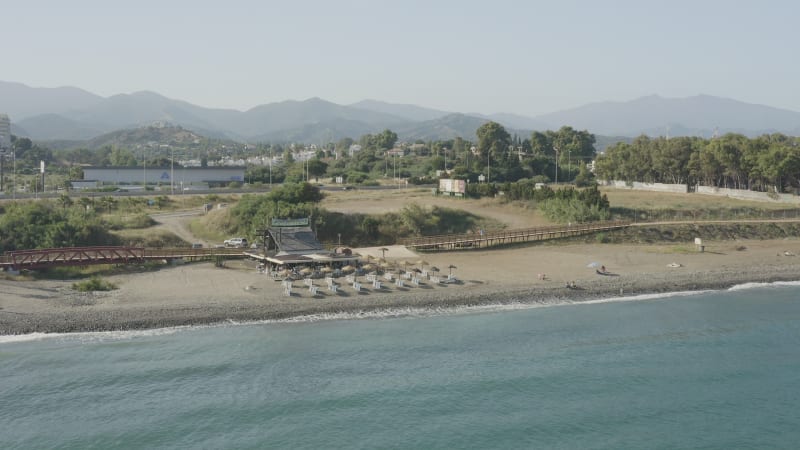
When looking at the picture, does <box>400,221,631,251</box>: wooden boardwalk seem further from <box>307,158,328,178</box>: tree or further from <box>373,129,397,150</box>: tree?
<box>373,129,397,150</box>: tree

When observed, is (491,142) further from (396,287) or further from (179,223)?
(396,287)

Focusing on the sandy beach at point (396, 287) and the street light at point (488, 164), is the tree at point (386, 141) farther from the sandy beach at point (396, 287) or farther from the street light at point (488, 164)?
the sandy beach at point (396, 287)

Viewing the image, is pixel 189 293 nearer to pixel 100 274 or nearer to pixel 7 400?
pixel 100 274

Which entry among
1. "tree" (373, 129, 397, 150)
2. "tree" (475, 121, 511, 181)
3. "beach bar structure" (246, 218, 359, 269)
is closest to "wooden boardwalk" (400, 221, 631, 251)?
"beach bar structure" (246, 218, 359, 269)

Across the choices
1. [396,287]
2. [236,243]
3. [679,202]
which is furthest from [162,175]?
[679,202]

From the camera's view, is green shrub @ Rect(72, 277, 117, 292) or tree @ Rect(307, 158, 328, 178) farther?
tree @ Rect(307, 158, 328, 178)

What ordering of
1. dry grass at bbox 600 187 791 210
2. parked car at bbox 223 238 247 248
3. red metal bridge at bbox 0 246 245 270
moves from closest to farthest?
red metal bridge at bbox 0 246 245 270, parked car at bbox 223 238 247 248, dry grass at bbox 600 187 791 210

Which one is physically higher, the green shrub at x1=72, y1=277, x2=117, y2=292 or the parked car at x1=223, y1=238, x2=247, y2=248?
the parked car at x1=223, y1=238, x2=247, y2=248

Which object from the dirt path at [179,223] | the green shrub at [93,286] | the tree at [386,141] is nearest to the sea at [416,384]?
the green shrub at [93,286]

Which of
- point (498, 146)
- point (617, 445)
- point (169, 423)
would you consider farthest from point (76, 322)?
point (498, 146)
